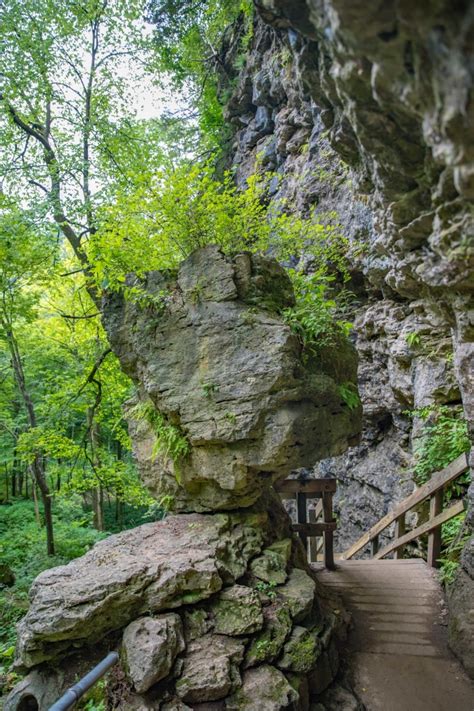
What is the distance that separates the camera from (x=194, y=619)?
14.2 feet

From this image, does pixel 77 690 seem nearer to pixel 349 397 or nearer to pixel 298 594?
pixel 298 594

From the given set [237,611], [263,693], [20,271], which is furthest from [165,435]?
[20,271]

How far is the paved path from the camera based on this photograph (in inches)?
180

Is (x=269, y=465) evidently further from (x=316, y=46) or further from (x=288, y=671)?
(x=316, y=46)

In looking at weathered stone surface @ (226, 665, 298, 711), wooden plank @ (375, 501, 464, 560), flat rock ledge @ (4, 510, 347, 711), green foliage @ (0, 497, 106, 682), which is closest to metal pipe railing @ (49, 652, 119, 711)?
flat rock ledge @ (4, 510, 347, 711)

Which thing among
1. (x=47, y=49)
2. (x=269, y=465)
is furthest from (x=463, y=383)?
(x=47, y=49)

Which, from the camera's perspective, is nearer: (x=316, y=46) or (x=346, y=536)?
(x=316, y=46)

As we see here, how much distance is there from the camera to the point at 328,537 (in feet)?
23.3

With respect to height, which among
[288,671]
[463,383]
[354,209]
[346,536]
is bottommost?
[346,536]

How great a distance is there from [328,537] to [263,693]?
11.5 feet

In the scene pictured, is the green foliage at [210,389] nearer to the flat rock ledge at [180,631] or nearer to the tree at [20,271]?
the flat rock ledge at [180,631]

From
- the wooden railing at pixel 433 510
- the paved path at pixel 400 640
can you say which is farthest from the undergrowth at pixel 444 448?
the paved path at pixel 400 640

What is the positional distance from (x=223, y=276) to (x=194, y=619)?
423 centimetres

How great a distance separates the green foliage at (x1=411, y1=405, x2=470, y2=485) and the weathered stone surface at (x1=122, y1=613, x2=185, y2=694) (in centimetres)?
559
